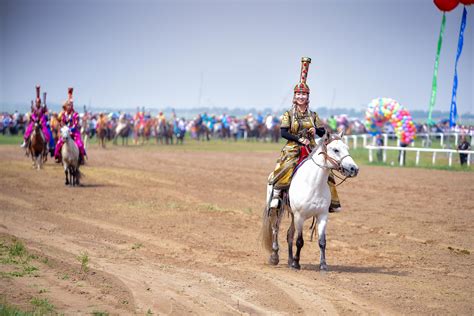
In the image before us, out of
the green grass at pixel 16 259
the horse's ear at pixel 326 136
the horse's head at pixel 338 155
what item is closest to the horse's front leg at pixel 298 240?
the horse's head at pixel 338 155

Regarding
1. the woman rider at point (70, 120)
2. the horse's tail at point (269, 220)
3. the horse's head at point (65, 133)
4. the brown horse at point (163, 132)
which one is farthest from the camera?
the brown horse at point (163, 132)

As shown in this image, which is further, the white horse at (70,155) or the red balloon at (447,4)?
A: the white horse at (70,155)

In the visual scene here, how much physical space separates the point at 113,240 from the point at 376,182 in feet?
47.3

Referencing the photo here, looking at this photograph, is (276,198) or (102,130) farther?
(102,130)

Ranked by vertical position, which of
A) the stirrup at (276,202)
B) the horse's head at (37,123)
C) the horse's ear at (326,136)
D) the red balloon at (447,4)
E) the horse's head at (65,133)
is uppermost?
the red balloon at (447,4)

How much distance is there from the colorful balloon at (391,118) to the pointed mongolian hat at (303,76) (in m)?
23.3

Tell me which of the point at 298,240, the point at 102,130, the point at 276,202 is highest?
the point at 102,130

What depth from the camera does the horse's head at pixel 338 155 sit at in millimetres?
10523

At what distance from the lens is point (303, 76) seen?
1173 cm

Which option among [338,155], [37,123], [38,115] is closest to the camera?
[338,155]

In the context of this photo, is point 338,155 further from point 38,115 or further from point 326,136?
point 38,115

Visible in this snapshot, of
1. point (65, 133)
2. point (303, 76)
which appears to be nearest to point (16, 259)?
point (303, 76)

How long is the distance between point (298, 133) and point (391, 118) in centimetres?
2434

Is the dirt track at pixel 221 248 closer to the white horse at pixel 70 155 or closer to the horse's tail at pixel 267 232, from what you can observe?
the horse's tail at pixel 267 232
